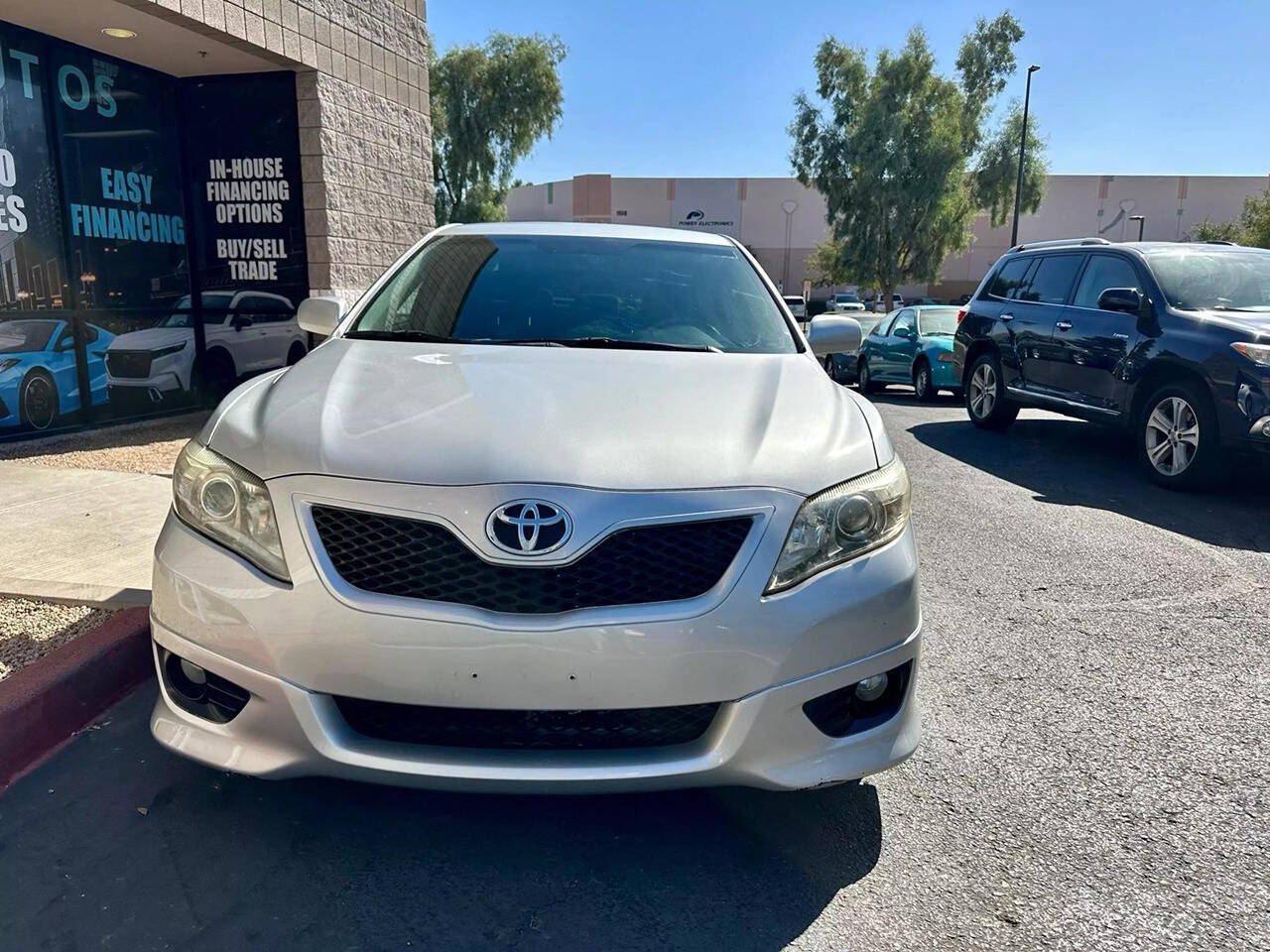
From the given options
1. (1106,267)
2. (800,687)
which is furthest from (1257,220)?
(800,687)

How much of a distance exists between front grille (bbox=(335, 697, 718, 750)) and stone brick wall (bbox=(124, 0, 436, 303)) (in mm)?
7146

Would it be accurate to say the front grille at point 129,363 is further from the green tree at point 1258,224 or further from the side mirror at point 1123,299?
the green tree at point 1258,224

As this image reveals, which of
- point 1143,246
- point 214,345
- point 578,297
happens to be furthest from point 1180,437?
point 214,345

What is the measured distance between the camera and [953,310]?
1395 cm

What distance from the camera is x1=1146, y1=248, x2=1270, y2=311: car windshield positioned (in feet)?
22.7

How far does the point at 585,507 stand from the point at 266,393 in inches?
49.1

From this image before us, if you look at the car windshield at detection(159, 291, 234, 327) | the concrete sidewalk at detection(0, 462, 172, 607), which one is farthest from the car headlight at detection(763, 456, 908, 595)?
the car windshield at detection(159, 291, 234, 327)

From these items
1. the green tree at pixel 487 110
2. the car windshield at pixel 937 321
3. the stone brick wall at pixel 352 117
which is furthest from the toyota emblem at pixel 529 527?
the green tree at pixel 487 110

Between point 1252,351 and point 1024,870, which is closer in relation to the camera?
point 1024,870

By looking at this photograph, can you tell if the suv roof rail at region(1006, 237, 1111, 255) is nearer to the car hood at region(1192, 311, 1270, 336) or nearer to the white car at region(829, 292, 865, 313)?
the car hood at region(1192, 311, 1270, 336)

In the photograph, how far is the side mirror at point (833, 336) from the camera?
12.4 ft

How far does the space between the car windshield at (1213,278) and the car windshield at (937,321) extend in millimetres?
5888

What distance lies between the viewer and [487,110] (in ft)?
102

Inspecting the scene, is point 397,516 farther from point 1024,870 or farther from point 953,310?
point 953,310
